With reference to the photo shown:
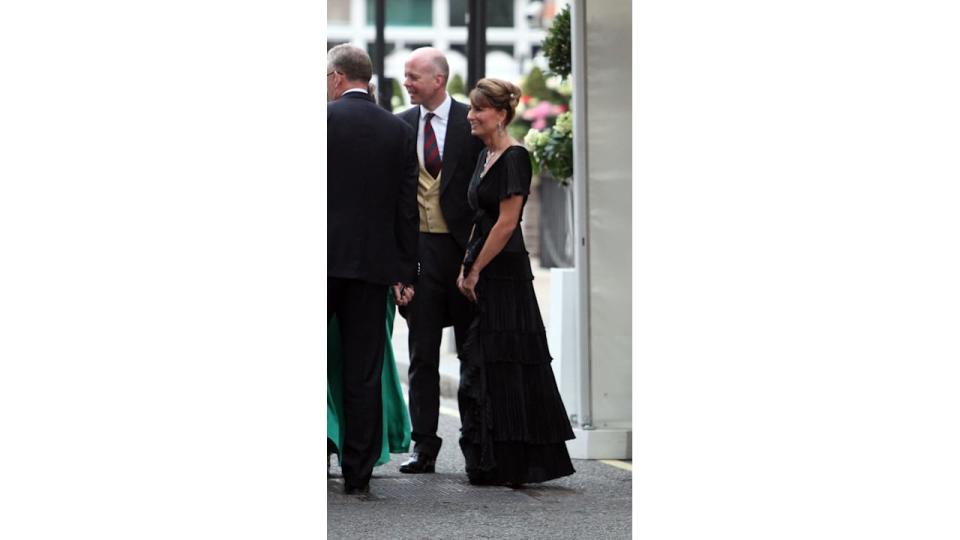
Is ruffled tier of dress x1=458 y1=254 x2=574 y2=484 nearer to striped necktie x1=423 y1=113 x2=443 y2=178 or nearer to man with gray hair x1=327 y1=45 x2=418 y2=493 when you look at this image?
man with gray hair x1=327 y1=45 x2=418 y2=493

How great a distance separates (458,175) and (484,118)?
15.8 inches

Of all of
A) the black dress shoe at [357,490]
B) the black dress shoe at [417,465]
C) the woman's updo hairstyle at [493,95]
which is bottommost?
the black dress shoe at [357,490]

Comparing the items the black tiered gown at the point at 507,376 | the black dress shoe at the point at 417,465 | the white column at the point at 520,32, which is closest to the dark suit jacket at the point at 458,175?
the black tiered gown at the point at 507,376

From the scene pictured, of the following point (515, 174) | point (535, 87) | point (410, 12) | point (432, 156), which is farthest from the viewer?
point (410, 12)

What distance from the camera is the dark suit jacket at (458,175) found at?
712 cm

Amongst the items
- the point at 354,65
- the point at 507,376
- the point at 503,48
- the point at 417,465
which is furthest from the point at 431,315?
the point at 503,48

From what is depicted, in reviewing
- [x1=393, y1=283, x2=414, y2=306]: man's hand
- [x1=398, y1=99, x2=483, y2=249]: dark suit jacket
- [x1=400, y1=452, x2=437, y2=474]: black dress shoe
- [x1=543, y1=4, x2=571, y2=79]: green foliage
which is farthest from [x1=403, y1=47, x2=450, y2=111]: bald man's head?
[x1=400, y1=452, x2=437, y2=474]: black dress shoe

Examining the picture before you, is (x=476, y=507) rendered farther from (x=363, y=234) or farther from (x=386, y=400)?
(x=363, y=234)

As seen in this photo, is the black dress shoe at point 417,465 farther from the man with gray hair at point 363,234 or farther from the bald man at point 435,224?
the man with gray hair at point 363,234

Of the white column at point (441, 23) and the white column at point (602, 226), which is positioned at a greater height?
the white column at point (441, 23)

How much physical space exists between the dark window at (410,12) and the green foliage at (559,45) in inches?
1457

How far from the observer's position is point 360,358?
21.3 ft

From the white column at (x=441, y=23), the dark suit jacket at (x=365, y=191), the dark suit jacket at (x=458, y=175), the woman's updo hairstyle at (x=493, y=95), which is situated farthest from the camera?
the white column at (x=441, y=23)
